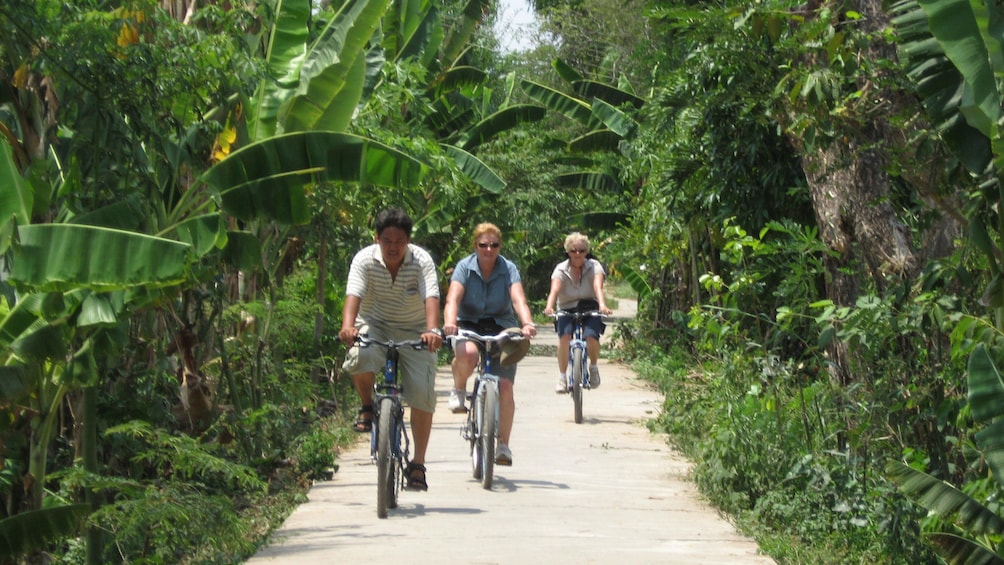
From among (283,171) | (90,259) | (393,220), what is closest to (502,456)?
(393,220)

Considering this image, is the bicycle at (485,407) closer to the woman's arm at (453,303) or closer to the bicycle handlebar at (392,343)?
the woman's arm at (453,303)

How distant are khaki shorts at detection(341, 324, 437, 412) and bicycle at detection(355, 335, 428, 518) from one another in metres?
0.06

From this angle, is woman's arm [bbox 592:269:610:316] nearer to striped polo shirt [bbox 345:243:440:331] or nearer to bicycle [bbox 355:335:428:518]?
striped polo shirt [bbox 345:243:440:331]

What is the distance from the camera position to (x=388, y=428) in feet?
29.4

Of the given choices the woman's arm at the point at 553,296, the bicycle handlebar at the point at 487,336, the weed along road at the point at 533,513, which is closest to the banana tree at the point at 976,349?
the weed along road at the point at 533,513

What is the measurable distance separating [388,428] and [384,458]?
0.72ft

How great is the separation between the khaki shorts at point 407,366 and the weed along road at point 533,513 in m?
0.80

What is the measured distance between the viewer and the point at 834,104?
27.6 feet

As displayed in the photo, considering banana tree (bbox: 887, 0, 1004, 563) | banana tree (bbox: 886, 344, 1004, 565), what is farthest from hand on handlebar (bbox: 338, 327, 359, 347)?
banana tree (bbox: 886, 344, 1004, 565)

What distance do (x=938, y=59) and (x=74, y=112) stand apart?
529cm

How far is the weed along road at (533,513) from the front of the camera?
7945 millimetres

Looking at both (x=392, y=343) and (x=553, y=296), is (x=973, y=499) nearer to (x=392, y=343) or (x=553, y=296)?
(x=392, y=343)

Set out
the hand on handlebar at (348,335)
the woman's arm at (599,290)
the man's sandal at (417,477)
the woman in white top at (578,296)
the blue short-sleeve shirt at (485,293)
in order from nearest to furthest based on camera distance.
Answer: the hand on handlebar at (348,335), the man's sandal at (417,477), the blue short-sleeve shirt at (485,293), the woman's arm at (599,290), the woman in white top at (578,296)

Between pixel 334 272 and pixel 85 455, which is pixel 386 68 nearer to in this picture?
pixel 334 272
